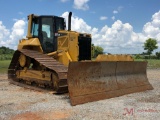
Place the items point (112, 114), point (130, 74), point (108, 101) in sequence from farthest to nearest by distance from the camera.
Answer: point (130, 74), point (108, 101), point (112, 114)

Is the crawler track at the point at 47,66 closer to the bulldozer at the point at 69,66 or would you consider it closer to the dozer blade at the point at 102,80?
the bulldozer at the point at 69,66

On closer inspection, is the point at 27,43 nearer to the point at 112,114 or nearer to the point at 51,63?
the point at 51,63

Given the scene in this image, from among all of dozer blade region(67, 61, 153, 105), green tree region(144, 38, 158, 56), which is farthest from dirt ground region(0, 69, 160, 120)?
green tree region(144, 38, 158, 56)

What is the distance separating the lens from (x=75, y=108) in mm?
7348

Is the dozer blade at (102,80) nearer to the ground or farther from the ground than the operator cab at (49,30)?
nearer to the ground

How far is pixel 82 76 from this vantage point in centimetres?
848

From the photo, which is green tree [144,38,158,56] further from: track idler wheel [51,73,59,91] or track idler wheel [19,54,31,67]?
track idler wheel [51,73,59,91]

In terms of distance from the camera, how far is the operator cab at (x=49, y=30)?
1130cm

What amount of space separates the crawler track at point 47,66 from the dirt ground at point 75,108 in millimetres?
437

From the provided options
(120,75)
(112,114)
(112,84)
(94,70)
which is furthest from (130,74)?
(112,114)

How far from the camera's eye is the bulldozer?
8422 millimetres

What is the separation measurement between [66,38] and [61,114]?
4.60 meters

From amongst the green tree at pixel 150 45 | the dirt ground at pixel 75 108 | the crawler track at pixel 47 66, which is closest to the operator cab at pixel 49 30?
the crawler track at pixel 47 66

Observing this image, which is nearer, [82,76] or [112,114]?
[112,114]
